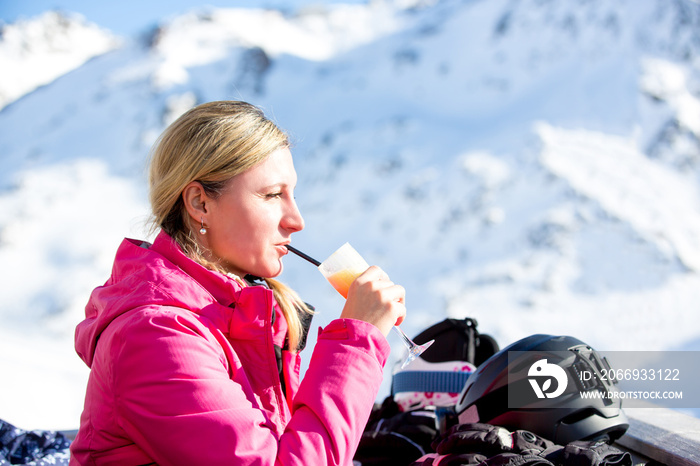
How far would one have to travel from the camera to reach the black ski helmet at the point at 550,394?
6.79 feet

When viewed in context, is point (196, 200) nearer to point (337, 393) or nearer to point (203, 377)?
point (203, 377)

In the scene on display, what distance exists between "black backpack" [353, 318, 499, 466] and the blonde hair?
98 cm

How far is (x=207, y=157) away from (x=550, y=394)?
150cm

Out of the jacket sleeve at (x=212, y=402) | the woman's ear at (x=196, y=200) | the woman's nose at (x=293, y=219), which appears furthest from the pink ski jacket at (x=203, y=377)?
the woman's nose at (x=293, y=219)

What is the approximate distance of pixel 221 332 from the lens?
4.44 feet

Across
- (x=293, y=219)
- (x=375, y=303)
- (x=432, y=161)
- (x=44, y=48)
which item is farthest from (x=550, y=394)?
(x=44, y=48)

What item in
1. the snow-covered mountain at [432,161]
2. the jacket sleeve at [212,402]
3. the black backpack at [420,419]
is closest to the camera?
the jacket sleeve at [212,402]

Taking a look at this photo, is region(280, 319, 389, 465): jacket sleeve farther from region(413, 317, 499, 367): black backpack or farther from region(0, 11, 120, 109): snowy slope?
region(0, 11, 120, 109): snowy slope

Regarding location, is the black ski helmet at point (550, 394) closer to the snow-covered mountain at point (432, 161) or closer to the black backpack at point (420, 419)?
the black backpack at point (420, 419)

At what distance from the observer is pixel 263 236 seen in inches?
58.9

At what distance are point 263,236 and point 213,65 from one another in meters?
14.4

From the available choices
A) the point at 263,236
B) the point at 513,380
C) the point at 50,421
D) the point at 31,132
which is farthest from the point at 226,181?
the point at 31,132

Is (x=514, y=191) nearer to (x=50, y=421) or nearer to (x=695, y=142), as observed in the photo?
(x=695, y=142)

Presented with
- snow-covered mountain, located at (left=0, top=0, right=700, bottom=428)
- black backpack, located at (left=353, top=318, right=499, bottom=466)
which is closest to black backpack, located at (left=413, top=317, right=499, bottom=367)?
black backpack, located at (left=353, top=318, right=499, bottom=466)
